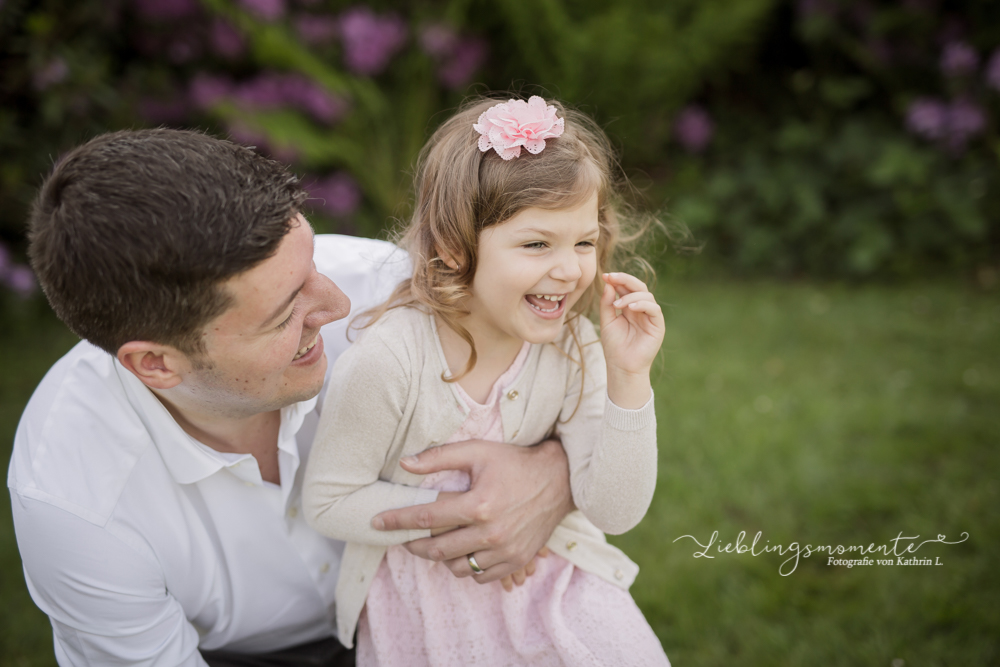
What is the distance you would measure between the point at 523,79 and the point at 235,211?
4033 millimetres

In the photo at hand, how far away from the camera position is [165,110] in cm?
486

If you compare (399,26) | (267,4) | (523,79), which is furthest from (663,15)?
(267,4)

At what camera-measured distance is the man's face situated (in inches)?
58.4

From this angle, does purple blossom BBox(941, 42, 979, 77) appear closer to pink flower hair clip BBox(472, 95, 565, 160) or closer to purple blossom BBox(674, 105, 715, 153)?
purple blossom BBox(674, 105, 715, 153)

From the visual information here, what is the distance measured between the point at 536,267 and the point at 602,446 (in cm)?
46

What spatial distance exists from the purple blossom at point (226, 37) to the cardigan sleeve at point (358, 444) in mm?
3955

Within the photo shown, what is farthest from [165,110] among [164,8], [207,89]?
[164,8]

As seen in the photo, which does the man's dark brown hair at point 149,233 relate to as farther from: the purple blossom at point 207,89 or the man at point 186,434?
the purple blossom at point 207,89

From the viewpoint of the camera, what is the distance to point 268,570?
1809 millimetres

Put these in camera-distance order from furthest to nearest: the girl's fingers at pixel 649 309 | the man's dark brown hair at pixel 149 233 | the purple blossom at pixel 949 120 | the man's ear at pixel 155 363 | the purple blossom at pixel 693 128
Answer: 1. the purple blossom at pixel 693 128
2. the purple blossom at pixel 949 120
3. the girl's fingers at pixel 649 309
4. the man's ear at pixel 155 363
5. the man's dark brown hair at pixel 149 233

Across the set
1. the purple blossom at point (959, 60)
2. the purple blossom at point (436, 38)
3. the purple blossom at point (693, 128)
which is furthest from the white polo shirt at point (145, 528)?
the purple blossom at point (959, 60)

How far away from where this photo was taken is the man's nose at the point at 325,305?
5.29 ft

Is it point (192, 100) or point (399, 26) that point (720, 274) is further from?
point (192, 100)

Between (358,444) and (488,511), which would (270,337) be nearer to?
(358,444)
